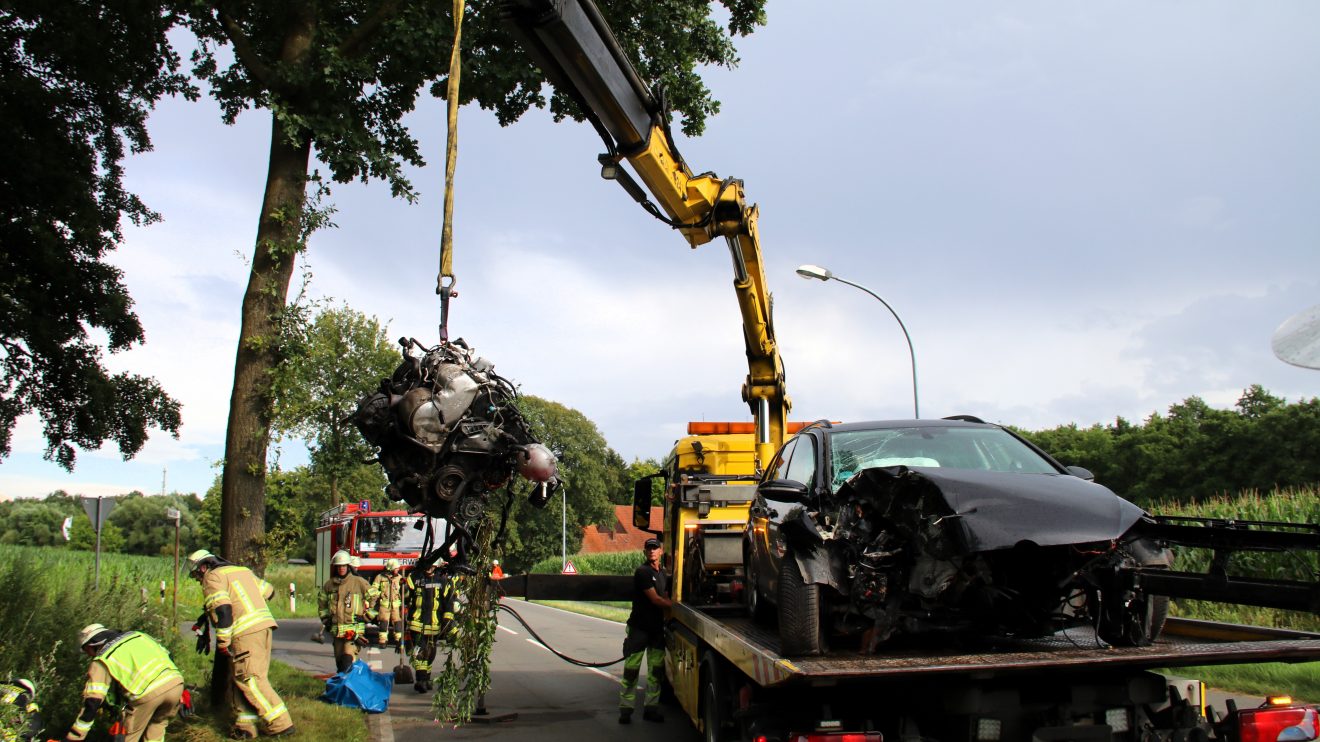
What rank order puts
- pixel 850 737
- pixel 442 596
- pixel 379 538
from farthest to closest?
pixel 379 538, pixel 442 596, pixel 850 737

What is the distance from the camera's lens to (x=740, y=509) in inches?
372

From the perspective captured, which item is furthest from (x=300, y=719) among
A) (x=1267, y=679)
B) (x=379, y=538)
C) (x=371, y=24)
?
(x=379, y=538)

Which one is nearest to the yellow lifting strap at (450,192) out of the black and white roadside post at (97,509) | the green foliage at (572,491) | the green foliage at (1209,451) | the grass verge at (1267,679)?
the grass verge at (1267,679)

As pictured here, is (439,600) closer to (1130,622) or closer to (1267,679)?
(1130,622)

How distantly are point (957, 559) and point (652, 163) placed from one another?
504 centimetres

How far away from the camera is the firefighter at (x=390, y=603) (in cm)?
1289

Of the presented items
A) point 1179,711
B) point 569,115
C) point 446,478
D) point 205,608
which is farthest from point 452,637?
point 569,115

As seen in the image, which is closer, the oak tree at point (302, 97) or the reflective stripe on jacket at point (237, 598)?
the reflective stripe on jacket at point (237, 598)

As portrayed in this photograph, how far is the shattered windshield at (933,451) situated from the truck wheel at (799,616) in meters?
1.08

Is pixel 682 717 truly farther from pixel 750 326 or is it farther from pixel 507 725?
pixel 750 326

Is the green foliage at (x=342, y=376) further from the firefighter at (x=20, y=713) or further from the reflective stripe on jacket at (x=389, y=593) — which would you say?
the firefighter at (x=20, y=713)

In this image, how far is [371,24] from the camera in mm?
9875

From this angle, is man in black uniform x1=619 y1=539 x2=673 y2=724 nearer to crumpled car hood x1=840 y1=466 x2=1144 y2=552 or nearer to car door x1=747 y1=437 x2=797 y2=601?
car door x1=747 y1=437 x2=797 y2=601

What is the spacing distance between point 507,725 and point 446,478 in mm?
4664
